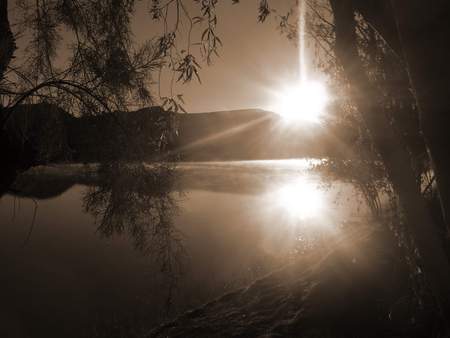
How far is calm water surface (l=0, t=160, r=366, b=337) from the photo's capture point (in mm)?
10938

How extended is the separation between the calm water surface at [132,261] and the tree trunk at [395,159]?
414cm

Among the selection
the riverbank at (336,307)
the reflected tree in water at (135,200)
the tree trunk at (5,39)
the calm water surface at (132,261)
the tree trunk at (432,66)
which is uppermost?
the tree trunk at (5,39)

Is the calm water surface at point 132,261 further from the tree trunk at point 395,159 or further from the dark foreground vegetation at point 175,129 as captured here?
the tree trunk at point 395,159

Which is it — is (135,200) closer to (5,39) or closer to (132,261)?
(5,39)

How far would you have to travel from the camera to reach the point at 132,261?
1867cm

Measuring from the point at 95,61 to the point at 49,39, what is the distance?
2.55ft

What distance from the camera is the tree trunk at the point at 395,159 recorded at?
7.57ft

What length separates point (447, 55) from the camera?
1.75m

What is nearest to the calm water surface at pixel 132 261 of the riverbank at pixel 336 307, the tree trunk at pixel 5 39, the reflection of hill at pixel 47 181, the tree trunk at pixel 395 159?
the reflection of hill at pixel 47 181

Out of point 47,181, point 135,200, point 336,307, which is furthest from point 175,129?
point 47,181

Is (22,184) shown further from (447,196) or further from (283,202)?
(283,202)

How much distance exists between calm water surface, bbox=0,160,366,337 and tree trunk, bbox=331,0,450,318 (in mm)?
4137

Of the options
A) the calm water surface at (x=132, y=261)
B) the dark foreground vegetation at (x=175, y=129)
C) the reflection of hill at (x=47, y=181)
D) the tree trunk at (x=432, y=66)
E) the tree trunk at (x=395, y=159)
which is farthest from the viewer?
the calm water surface at (x=132, y=261)

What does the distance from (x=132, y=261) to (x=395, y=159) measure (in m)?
18.1
